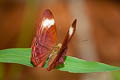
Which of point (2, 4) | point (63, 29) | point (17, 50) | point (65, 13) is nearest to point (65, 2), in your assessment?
point (65, 13)

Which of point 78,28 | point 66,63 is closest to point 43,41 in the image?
point 66,63

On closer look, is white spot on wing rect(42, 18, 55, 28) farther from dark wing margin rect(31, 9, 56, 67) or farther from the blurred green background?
the blurred green background

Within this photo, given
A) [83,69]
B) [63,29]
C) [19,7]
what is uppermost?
[19,7]

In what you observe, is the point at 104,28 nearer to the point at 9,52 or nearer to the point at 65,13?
the point at 65,13

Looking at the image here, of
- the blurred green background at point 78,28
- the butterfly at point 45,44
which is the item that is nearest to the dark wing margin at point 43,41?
the butterfly at point 45,44

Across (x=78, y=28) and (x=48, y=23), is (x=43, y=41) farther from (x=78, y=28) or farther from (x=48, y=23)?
(x=78, y=28)

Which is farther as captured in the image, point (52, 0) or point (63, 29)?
point (52, 0)

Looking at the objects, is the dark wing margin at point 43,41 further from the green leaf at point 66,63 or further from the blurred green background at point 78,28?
the blurred green background at point 78,28
